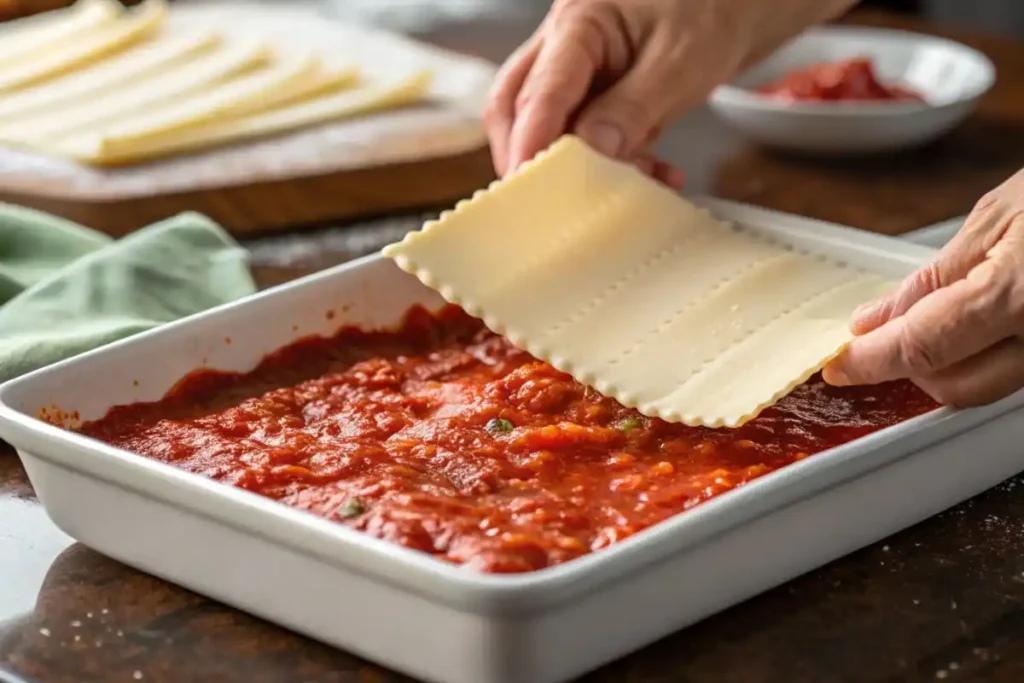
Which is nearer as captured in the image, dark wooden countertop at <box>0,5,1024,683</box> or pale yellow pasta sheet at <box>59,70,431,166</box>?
dark wooden countertop at <box>0,5,1024,683</box>

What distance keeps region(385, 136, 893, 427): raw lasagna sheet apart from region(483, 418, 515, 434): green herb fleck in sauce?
4.2 inches

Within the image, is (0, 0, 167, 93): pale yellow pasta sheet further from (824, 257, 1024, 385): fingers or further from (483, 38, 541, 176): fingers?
(824, 257, 1024, 385): fingers

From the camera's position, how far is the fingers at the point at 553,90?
253 centimetres

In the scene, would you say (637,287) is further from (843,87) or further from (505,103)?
(843,87)

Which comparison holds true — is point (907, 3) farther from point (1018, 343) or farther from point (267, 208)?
point (1018, 343)

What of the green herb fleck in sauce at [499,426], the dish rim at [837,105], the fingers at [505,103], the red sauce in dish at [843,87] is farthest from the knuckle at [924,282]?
the red sauce in dish at [843,87]

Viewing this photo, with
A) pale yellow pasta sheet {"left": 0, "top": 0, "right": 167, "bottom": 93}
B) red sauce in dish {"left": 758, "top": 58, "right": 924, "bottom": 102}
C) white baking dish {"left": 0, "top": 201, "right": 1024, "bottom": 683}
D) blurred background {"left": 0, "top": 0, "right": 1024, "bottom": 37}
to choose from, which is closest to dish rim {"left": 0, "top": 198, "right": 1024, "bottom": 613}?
white baking dish {"left": 0, "top": 201, "right": 1024, "bottom": 683}

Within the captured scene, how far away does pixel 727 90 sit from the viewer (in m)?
3.52

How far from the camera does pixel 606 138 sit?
257cm

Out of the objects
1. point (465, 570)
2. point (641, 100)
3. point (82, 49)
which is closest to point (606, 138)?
point (641, 100)

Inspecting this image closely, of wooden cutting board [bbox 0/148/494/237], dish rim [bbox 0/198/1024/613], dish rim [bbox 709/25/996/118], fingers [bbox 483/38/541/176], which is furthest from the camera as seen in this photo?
dish rim [bbox 709/25/996/118]

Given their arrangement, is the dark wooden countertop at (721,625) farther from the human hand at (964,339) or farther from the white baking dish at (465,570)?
the human hand at (964,339)

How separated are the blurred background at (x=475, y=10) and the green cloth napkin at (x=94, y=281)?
2.20 metres

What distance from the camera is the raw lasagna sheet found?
1948mm
